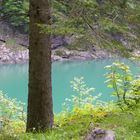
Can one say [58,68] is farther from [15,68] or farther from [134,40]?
[134,40]

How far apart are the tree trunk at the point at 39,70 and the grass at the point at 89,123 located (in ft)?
0.94

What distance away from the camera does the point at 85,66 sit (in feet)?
134

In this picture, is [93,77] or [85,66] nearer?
[93,77]

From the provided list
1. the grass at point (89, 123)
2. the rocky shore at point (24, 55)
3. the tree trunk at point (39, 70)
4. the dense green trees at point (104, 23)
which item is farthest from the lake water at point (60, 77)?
the dense green trees at point (104, 23)

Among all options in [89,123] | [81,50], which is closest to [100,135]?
[89,123]

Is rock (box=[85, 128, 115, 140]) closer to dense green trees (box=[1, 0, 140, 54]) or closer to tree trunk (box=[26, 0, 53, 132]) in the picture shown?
dense green trees (box=[1, 0, 140, 54])

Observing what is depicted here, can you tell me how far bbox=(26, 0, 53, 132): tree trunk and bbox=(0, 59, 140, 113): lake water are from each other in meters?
13.0

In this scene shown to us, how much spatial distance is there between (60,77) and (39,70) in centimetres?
2752

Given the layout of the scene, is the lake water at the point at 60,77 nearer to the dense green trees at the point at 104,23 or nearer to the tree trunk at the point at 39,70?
the tree trunk at the point at 39,70

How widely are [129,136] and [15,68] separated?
36006 mm

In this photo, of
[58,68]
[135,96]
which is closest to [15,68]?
[58,68]

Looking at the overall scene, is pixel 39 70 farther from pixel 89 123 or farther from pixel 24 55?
pixel 24 55

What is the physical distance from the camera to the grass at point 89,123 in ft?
15.1

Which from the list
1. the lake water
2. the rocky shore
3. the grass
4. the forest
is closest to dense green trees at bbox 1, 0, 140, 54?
the forest
